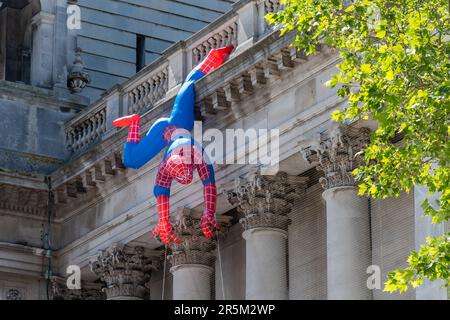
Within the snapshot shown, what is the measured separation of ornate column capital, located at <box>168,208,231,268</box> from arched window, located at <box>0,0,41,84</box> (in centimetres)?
1237

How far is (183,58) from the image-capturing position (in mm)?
61875

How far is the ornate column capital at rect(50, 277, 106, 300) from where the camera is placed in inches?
2611

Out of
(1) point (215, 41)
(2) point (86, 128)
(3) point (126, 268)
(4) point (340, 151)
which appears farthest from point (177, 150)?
(2) point (86, 128)

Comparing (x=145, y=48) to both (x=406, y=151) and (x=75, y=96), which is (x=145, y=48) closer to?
(x=75, y=96)

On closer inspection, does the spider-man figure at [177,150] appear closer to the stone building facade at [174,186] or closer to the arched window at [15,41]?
the stone building facade at [174,186]

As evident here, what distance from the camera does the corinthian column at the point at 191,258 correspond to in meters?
60.7

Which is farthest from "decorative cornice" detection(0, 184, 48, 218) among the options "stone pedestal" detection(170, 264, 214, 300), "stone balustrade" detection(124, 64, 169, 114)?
"stone pedestal" detection(170, 264, 214, 300)

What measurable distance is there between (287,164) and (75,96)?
13510 millimetres

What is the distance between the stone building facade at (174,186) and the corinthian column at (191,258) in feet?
0.14

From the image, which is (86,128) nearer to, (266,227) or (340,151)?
(266,227)

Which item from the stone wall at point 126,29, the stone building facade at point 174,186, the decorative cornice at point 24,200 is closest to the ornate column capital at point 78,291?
the stone building facade at point 174,186

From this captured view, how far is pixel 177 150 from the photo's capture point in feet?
191
